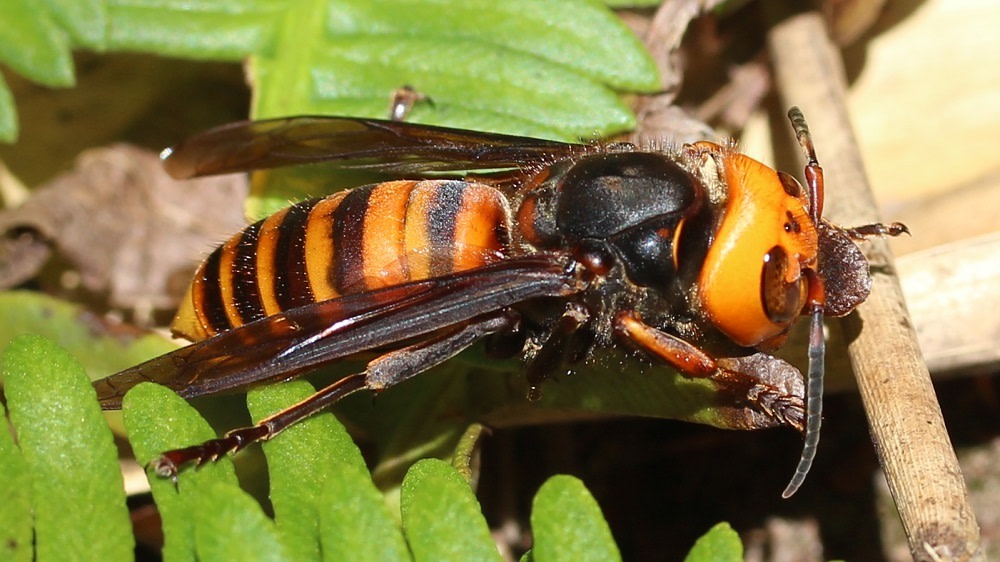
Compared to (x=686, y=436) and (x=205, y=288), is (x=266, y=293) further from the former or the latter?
(x=686, y=436)

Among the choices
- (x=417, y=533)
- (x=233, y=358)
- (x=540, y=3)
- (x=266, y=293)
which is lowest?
(x=417, y=533)

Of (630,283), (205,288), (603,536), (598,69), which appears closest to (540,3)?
(598,69)

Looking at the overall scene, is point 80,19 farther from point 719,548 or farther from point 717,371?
point 719,548

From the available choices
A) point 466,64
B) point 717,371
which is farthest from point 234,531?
point 466,64

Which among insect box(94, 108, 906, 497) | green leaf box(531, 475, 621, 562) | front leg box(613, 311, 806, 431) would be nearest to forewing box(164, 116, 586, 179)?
insect box(94, 108, 906, 497)

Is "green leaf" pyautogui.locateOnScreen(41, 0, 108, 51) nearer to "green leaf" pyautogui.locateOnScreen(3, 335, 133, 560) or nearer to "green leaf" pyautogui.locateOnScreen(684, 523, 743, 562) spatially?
"green leaf" pyautogui.locateOnScreen(3, 335, 133, 560)

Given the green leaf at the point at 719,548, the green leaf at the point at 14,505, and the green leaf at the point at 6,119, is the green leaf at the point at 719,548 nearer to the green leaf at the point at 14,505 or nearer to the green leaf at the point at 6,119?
the green leaf at the point at 14,505

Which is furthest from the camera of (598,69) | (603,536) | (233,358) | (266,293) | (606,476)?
(606,476)
